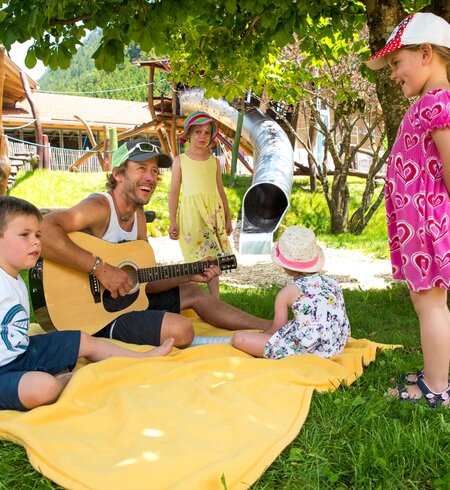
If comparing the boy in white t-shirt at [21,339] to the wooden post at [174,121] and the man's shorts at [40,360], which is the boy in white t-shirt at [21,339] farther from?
the wooden post at [174,121]

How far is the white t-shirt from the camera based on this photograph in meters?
2.98

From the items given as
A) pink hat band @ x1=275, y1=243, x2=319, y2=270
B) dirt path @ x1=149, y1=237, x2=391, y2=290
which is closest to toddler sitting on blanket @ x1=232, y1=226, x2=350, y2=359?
pink hat band @ x1=275, y1=243, x2=319, y2=270

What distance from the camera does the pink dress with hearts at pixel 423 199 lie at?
111 inches

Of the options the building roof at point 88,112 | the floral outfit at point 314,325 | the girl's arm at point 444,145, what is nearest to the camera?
the girl's arm at point 444,145

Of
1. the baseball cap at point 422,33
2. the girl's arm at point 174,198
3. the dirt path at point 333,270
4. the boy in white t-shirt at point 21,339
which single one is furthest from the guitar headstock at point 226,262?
the dirt path at point 333,270

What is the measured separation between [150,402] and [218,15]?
13.2 feet

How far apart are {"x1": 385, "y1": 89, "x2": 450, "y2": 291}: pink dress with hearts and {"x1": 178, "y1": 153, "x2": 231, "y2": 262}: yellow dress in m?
3.05

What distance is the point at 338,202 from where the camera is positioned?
1204 centimetres

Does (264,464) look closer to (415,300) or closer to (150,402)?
(150,402)

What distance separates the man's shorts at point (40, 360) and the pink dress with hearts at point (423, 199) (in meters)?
1.86

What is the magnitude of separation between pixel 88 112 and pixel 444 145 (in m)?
31.4

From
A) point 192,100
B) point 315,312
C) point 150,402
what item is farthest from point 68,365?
point 192,100

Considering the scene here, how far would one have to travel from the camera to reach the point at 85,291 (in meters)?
3.92

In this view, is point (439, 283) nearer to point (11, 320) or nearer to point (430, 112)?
point (430, 112)
